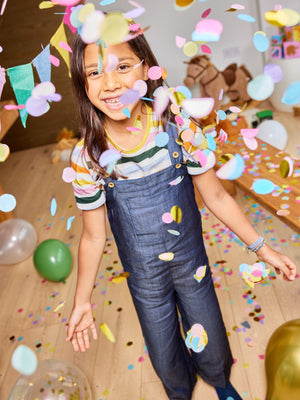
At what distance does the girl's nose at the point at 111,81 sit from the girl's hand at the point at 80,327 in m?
0.55

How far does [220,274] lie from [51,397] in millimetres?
943

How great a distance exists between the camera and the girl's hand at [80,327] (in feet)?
3.57

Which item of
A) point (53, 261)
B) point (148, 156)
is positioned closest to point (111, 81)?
point (148, 156)

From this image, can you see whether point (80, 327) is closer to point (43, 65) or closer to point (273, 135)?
point (43, 65)

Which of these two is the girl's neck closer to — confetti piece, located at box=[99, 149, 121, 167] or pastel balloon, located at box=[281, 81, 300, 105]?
confetti piece, located at box=[99, 149, 121, 167]

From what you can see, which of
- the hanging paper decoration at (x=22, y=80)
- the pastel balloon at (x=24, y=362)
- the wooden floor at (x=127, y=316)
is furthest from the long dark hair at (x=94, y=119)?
the wooden floor at (x=127, y=316)

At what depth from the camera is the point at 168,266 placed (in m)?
1.17

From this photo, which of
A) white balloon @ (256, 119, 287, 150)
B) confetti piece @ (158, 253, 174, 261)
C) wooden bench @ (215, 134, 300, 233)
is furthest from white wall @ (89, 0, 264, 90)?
confetti piece @ (158, 253, 174, 261)

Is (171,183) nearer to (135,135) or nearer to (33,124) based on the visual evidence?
(135,135)

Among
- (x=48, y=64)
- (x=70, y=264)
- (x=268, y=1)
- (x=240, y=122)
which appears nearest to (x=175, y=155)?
(x=48, y=64)

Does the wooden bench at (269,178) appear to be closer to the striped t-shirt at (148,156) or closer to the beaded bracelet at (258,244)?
the beaded bracelet at (258,244)

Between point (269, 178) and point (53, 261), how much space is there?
1.05m

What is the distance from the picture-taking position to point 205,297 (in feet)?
4.09

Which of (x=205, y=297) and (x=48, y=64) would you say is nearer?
(x=48, y=64)
